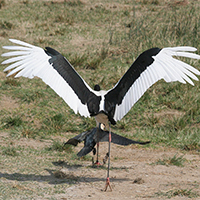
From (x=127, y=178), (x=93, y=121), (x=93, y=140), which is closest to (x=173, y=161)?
(x=127, y=178)

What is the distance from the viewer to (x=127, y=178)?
17.6 feet

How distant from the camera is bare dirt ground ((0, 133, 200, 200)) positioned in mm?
4707

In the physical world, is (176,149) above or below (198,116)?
below

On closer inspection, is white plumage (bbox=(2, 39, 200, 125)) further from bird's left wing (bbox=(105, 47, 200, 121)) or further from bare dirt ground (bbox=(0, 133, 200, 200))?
bare dirt ground (bbox=(0, 133, 200, 200))

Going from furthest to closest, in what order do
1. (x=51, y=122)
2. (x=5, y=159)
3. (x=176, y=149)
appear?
(x=51, y=122) < (x=176, y=149) < (x=5, y=159)

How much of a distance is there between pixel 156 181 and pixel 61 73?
2006 mm

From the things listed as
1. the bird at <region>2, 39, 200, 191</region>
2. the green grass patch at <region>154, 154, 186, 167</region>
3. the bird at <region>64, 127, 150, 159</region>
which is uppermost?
the bird at <region>2, 39, 200, 191</region>

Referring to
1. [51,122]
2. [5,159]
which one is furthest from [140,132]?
[5,159]

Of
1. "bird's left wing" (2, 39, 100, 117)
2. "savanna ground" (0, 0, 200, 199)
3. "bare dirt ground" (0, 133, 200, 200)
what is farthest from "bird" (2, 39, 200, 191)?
"savanna ground" (0, 0, 200, 199)

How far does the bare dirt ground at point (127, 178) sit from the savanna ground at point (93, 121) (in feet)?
0.04

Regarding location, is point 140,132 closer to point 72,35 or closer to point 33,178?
point 33,178

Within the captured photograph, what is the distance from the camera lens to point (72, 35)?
40.0 feet

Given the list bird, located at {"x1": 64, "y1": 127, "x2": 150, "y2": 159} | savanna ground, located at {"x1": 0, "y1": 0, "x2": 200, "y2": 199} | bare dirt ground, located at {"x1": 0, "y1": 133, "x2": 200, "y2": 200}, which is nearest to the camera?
bare dirt ground, located at {"x1": 0, "y1": 133, "x2": 200, "y2": 200}

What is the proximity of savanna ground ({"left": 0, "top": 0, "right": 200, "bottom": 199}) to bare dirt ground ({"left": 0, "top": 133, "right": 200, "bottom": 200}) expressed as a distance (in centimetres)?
1
